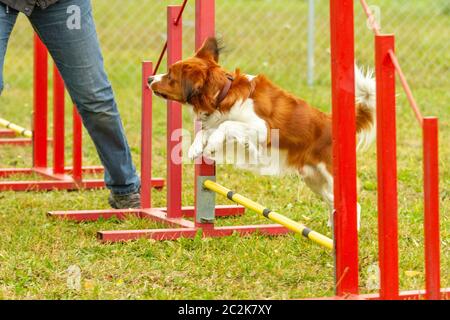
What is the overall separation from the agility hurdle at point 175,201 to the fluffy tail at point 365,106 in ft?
2.17

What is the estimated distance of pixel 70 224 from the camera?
206 inches

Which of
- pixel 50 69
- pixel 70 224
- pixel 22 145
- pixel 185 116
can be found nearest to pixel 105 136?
pixel 70 224

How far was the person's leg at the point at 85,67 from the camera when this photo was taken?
480cm

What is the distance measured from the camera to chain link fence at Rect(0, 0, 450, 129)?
423 inches

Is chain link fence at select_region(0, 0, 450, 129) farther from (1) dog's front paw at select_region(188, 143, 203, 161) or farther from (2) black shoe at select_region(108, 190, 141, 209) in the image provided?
(1) dog's front paw at select_region(188, 143, 203, 161)

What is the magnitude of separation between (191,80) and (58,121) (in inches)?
75.7

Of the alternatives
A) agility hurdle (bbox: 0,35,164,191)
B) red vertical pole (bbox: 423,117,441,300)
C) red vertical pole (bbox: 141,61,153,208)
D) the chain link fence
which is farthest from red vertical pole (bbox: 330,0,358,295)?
the chain link fence

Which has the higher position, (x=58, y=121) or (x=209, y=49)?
(x=209, y=49)

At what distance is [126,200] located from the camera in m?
5.53

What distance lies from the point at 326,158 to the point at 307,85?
18.9 feet

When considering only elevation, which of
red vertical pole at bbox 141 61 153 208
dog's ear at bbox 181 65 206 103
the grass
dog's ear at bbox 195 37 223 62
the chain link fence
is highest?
the chain link fence

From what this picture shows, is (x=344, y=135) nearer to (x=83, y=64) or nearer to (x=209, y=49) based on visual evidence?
(x=209, y=49)

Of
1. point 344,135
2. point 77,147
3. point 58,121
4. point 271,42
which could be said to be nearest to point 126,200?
point 77,147
